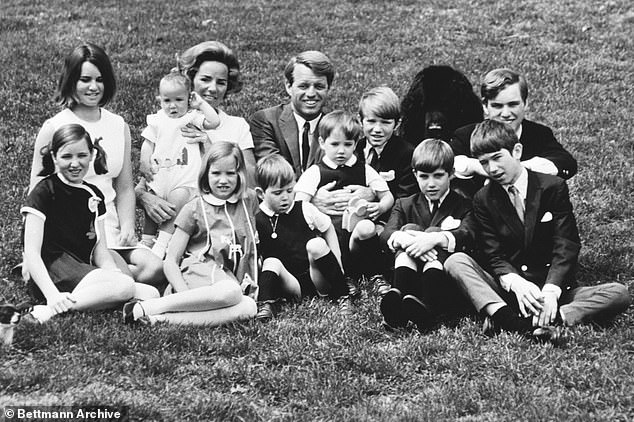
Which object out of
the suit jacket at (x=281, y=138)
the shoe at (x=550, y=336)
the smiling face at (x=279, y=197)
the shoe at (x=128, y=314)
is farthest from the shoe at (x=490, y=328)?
the shoe at (x=128, y=314)

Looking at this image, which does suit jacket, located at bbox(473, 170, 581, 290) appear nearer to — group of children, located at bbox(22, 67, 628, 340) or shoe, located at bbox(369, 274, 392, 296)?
group of children, located at bbox(22, 67, 628, 340)

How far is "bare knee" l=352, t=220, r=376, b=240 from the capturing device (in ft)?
21.5

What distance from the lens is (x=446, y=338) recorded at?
577cm

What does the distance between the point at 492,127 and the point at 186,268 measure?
2.32 metres

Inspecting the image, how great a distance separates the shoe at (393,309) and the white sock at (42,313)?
212 cm

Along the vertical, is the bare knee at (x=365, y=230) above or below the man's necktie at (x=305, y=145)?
below

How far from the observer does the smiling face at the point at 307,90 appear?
7230 mm

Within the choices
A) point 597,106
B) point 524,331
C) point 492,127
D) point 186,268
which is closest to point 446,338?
point 524,331

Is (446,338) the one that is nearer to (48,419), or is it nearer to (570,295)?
(570,295)

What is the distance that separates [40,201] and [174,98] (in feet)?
4.80

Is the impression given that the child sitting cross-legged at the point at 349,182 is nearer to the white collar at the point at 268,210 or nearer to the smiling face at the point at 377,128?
the smiling face at the point at 377,128

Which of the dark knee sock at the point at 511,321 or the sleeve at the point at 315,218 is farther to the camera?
the sleeve at the point at 315,218

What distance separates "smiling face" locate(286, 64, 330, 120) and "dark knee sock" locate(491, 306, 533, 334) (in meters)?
2.39

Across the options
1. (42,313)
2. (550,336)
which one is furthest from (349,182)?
(42,313)
